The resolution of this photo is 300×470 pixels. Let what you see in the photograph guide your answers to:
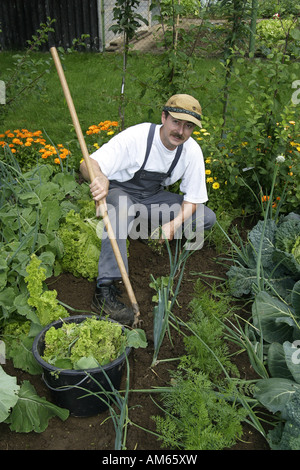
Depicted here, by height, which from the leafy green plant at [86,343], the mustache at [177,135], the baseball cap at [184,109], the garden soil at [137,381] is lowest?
the garden soil at [137,381]

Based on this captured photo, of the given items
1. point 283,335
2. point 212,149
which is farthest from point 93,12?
point 283,335

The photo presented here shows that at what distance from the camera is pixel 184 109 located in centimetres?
272

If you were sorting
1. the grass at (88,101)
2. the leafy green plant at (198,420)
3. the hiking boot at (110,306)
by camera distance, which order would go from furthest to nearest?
the grass at (88,101)
the hiking boot at (110,306)
the leafy green plant at (198,420)

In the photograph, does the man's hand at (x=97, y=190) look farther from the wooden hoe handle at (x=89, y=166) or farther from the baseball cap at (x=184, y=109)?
the baseball cap at (x=184, y=109)

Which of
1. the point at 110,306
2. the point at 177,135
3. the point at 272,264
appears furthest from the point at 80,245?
the point at 272,264

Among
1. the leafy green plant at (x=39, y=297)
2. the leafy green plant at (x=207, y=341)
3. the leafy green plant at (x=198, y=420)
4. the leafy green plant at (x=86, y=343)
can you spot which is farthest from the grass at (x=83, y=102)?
the leafy green plant at (x=198, y=420)

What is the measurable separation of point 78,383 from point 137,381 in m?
0.35

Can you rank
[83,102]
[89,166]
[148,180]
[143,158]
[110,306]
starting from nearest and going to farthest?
[89,166] < [110,306] < [143,158] < [148,180] < [83,102]

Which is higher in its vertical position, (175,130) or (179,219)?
(175,130)

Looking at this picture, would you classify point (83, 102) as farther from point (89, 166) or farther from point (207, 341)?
point (207, 341)

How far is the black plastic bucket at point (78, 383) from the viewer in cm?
193

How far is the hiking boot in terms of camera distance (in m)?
2.62

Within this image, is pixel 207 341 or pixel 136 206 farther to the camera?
pixel 136 206

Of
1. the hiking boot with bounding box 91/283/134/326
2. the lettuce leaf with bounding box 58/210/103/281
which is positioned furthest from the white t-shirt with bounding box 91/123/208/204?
the hiking boot with bounding box 91/283/134/326
